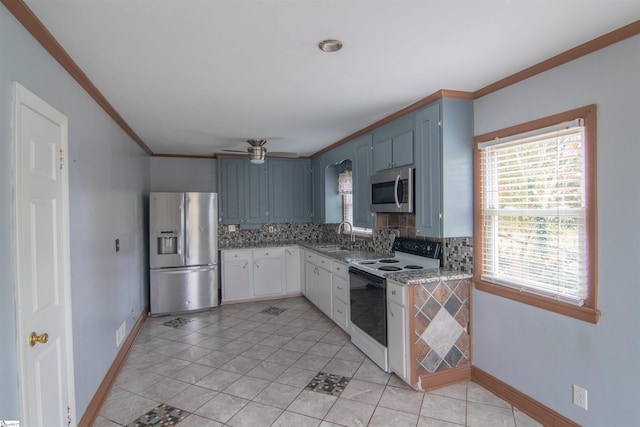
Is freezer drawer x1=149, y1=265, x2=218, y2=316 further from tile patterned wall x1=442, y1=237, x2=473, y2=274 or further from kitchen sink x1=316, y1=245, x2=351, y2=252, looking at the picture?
tile patterned wall x1=442, y1=237, x2=473, y2=274

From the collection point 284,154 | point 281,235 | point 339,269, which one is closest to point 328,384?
point 339,269

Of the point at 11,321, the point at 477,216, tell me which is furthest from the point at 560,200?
the point at 11,321

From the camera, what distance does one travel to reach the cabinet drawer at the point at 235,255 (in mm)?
4863

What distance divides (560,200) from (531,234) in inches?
12.1

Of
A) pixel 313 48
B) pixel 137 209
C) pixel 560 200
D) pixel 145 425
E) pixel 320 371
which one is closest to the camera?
pixel 313 48

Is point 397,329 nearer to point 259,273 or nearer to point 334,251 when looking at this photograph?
point 334,251

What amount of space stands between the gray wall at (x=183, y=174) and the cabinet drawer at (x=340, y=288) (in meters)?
2.86

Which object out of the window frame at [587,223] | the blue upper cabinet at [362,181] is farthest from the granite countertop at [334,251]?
the window frame at [587,223]

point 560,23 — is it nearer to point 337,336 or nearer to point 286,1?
point 286,1

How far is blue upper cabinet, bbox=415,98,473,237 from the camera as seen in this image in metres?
2.56

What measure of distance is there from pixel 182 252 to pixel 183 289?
0.51 metres

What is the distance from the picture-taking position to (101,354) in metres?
2.47

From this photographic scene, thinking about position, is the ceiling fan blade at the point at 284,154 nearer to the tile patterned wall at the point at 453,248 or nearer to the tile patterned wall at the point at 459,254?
the tile patterned wall at the point at 453,248

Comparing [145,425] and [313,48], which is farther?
[145,425]
